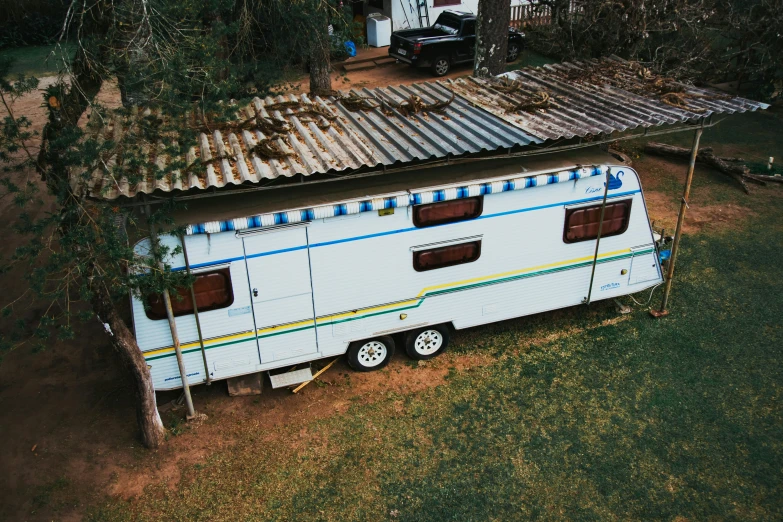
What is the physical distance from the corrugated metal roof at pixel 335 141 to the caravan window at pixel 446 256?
1.15m

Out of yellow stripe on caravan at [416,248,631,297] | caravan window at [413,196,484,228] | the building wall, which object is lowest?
yellow stripe on caravan at [416,248,631,297]

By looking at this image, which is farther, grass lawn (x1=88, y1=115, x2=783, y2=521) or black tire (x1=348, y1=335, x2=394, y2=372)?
black tire (x1=348, y1=335, x2=394, y2=372)

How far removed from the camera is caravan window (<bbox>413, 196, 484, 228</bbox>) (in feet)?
25.2

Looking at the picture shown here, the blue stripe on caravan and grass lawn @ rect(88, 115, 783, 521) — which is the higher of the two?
the blue stripe on caravan

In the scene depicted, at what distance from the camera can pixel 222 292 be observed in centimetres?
725

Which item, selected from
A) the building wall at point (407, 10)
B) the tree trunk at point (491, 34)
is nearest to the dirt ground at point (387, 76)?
the building wall at point (407, 10)

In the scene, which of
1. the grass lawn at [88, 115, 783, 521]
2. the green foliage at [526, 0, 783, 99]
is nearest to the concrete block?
the grass lawn at [88, 115, 783, 521]

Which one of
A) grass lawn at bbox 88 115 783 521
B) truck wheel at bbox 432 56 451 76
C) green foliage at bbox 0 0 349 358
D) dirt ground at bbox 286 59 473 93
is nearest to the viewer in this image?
green foliage at bbox 0 0 349 358

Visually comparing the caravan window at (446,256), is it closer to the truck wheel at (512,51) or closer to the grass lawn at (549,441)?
the grass lawn at (549,441)

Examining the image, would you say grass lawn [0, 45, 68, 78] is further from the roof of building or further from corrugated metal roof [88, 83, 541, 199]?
the roof of building

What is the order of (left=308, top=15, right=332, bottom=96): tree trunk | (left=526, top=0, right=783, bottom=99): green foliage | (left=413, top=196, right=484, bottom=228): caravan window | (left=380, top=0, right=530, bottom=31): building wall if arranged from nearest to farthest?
(left=413, top=196, right=484, bottom=228): caravan window, (left=308, top=15, right=332, bottom=96): tree trunk, (left=526, top=0, right=783, bottom=99): green foliage, (left=380, top=0, right=530, bottom=31): building wall

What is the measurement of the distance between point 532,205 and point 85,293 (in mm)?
5105

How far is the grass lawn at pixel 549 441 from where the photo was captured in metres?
6.54

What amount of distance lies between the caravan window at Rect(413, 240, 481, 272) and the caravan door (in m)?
1.37
